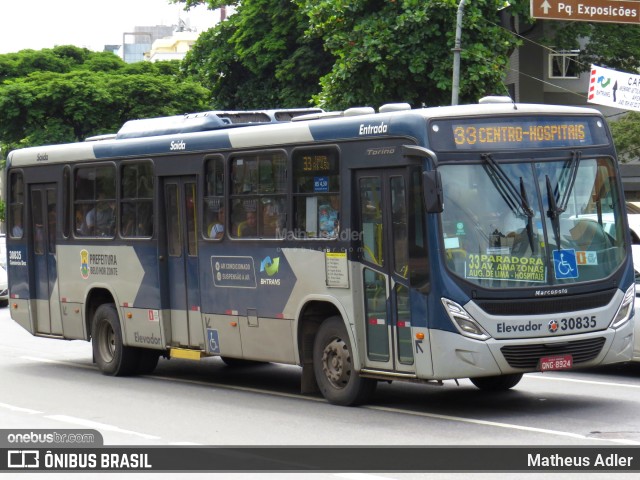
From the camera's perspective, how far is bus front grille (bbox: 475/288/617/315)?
1165 centimetres

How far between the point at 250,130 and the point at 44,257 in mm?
5270

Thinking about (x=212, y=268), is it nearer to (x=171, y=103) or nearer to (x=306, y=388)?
(x=306, y=388)

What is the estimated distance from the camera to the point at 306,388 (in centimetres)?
1370

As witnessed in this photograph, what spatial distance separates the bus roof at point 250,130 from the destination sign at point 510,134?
0.08 m

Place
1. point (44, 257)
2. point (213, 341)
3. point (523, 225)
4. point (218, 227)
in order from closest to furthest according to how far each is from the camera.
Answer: point (523, 225) < point (218, 227) < point (213, 341) < point (44, 257)

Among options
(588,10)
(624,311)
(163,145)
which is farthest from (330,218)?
(588,10)

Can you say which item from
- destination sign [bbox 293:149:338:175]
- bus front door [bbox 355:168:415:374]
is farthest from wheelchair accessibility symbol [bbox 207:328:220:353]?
bus front door [bbox 355:168:415:374]

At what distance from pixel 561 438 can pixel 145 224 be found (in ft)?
23.4

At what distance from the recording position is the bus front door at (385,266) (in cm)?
1207

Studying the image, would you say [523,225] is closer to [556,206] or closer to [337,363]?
[556,206]

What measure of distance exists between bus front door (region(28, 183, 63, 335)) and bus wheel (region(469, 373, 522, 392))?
660 cm

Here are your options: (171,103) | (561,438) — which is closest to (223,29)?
(171,103)

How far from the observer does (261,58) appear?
Answer: 133 ft

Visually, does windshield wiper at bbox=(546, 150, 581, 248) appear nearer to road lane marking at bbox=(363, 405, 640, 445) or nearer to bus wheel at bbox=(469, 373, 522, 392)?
road lane marking at bbox=(363, 405, 640, 445)
